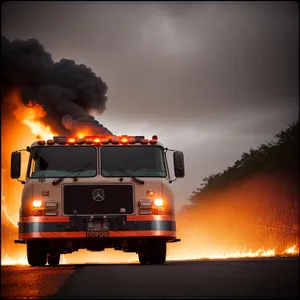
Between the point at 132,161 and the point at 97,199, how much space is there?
4.35ft

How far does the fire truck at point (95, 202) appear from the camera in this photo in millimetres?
19359

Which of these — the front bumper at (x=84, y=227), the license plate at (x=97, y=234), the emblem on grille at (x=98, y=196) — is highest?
the emblem on grille at (x=98, y=196)

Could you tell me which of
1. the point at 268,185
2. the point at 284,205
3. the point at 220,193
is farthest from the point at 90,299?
the point at 220,193

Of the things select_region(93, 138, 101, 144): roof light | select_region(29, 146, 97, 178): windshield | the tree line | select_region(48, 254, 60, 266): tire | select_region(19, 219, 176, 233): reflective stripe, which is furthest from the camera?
the tree line

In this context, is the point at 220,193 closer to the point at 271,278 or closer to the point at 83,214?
the point at 83,214

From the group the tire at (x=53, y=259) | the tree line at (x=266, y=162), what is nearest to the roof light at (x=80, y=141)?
the tire at (x=53, y=259)

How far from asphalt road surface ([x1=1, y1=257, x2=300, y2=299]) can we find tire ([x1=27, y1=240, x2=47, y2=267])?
4859 mm

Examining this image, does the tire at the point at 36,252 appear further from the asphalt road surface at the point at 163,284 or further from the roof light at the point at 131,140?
the asphalt road surface at the point at 163,284

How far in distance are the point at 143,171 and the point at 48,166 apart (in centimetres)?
203

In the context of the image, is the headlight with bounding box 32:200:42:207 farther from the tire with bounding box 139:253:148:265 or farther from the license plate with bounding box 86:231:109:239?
the tire with bounding box 139:253:148:265

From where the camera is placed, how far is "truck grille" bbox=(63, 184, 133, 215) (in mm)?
19516

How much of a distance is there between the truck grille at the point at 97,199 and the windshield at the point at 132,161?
1.61ft

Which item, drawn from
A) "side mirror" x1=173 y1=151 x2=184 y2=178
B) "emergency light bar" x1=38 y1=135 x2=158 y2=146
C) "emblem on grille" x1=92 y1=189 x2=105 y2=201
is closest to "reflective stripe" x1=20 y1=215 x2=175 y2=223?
"emblem on grille" x1=92 y1=189 x2=105 y2=201

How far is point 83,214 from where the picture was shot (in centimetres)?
1947
